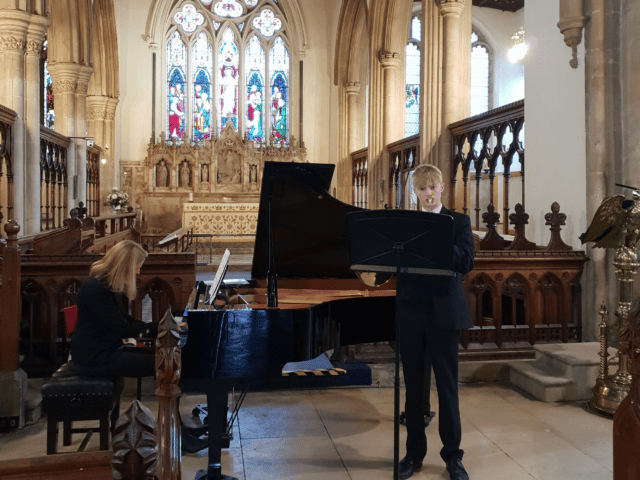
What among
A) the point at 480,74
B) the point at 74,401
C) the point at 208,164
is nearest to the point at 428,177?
the point at 74,401

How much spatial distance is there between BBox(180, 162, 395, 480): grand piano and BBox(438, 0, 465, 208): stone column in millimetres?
4574

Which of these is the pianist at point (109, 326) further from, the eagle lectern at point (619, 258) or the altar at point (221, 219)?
the altar at point (221, 219)

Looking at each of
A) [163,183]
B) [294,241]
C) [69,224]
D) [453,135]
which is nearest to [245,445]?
[294,241]

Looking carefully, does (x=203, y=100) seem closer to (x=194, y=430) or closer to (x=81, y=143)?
(x=81, y=143)

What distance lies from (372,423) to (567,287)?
2167 mm

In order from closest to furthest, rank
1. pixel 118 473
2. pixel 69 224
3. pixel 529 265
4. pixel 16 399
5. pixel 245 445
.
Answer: pixel 118 473
pixel 245 445
pixel 16 399
pixel 529 265
pixel 69 224

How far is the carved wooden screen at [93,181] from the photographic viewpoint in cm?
1437

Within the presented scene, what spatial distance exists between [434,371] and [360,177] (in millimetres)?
12359

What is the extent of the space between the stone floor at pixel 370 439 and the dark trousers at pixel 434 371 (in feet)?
0.62

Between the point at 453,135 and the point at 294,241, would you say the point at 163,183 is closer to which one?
the point at 453,135

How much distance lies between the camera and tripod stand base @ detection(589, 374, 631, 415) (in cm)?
375

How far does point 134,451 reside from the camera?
2.74ft

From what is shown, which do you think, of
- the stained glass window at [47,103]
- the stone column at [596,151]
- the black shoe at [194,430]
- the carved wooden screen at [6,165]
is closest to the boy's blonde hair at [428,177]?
the black shoe at [194,430]

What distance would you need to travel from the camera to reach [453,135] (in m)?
8.73
